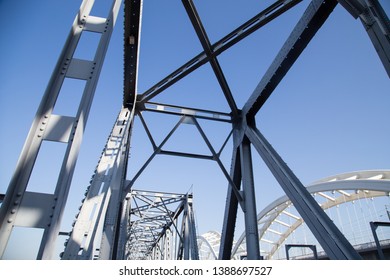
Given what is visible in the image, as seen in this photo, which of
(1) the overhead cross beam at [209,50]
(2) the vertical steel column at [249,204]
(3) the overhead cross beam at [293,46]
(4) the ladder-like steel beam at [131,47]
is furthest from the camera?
(2) the vertical steel column at [249,204]

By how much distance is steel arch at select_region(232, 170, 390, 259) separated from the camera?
74.1 ft

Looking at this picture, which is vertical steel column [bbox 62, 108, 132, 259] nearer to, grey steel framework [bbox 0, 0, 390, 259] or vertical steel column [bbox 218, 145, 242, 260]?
grey steel framework [bbox 0, 0, 390, 259]

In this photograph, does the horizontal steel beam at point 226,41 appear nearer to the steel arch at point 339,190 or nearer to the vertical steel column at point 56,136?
the vertical steel column at point 56,136

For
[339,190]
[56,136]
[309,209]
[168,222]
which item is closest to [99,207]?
[56,136]

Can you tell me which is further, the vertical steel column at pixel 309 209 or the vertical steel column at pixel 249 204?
the vertical steel column at pixel 249 204

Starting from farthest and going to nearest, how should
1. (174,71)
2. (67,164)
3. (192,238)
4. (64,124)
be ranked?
(192,238)
(174,71)
(64,124)
(67,164)

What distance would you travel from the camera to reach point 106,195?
11.8 ft

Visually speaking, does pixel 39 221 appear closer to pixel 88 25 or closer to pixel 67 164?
pixel 67 164

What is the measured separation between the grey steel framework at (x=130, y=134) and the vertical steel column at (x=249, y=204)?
0.8 inches

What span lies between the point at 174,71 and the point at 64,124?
3.63 m

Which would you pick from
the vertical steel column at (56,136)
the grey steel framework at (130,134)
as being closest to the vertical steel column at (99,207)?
→ the grey steel framework at (130,134)

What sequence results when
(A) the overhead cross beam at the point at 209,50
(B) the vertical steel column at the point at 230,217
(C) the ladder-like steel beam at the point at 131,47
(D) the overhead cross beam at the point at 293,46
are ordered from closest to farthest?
(D) the overhead cross beam at the point at 293,46, (C) the ladder-like steel beam at the point at 131,47, (A) the overhead cross beam at the point at 209,50, (B) the vertical steel column at the point at 230,217

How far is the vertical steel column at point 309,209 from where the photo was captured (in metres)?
3.05
